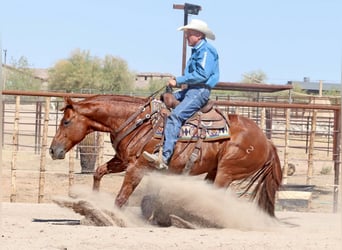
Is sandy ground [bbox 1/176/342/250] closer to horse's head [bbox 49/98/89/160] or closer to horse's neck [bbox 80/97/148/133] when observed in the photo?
horse's head [bbox 49/98/89/160]

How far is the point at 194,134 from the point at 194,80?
57 centimetres

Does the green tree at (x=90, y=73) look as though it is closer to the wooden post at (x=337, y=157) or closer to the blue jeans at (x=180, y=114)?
the wooden post at (x=337, y=157)

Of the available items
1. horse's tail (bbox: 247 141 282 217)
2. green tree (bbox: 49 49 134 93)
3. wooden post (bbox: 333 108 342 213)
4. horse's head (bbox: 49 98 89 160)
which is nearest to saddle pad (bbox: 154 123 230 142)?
horse's tail (bbox: 247 141 282 217)

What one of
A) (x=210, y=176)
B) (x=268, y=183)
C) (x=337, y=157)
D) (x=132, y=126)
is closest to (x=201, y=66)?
(x=132, y=126)

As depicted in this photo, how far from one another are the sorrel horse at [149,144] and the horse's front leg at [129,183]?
94 millimetres

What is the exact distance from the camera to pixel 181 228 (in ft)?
23.4

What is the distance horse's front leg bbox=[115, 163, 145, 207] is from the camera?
7.26 m

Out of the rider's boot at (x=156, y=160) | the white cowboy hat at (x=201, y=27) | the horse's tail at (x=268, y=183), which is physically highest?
the white cowboy hat at (x=201, y=27)

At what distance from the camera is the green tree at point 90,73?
52812 mm

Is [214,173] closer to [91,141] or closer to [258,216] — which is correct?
[258,216]

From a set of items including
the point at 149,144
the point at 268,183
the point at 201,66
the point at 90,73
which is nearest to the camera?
the point at 201,66

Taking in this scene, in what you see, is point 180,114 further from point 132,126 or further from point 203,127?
point 132,126

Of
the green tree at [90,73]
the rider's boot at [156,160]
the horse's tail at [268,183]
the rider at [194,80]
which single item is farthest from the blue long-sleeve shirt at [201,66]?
the green tree at [90,73]

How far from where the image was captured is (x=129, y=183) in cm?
729
